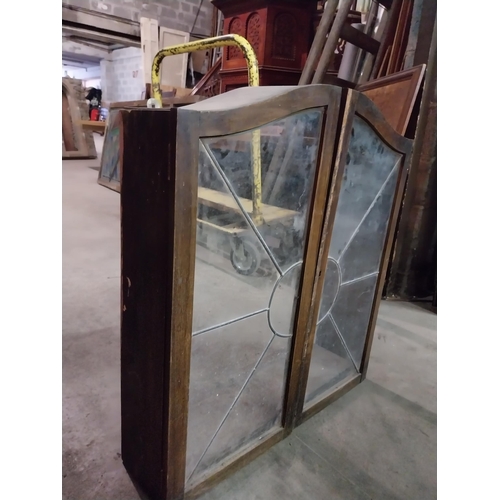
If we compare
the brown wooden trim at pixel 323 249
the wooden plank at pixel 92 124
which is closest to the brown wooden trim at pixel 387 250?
the brown wooden trim at pixel 323 249

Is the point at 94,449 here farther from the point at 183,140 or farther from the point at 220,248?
the point at 183,140

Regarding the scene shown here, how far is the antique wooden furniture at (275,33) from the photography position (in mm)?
3445

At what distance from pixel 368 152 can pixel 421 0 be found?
59.6 inches

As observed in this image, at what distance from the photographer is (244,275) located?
89 cm

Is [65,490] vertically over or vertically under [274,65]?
under

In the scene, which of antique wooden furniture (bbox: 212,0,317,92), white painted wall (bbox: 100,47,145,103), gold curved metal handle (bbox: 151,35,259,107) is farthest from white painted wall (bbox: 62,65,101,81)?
gold curved metal handle (bbox: 151,35,259,107)

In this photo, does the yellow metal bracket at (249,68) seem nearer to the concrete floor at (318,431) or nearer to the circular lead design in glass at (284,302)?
the circular lead design in glass at (284,302)

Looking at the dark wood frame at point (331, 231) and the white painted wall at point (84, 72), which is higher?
the white painted wall at point (84, 72)

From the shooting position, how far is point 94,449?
1074 mm

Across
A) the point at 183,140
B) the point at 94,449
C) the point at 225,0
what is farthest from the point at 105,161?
the point at 183,140

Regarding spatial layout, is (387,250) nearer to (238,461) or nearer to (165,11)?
(238,461)

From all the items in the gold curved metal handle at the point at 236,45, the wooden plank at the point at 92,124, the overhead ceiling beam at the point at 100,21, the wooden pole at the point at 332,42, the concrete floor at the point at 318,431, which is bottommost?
the concrete floor at the point at 318,431

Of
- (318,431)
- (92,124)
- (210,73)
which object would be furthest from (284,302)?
(92,124)

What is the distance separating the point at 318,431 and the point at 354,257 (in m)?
0.55
